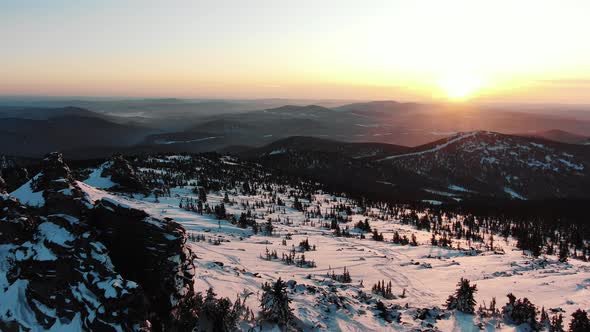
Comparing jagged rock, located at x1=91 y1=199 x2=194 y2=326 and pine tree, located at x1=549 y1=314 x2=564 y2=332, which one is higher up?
jagged rock, located at x1=91 y1=199 x2=194 y2=326

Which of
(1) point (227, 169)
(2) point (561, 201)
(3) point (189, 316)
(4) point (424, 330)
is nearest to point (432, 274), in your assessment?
(4) point (424, 330)

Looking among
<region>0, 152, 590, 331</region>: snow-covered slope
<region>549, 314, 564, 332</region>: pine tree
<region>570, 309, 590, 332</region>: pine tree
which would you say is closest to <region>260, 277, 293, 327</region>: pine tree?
<region>0, 152, 590, 331</region>: snow-covered slope

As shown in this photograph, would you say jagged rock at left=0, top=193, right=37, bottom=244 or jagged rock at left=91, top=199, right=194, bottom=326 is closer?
jagged rock at left=0, top=193, right=37, bottom=244

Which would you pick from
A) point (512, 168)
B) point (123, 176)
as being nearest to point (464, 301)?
point (123, 176)

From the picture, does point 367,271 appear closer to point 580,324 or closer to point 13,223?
point 580,324

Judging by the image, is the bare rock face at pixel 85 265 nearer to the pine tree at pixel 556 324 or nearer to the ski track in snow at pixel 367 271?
the ski track in snow at pixel 367 271

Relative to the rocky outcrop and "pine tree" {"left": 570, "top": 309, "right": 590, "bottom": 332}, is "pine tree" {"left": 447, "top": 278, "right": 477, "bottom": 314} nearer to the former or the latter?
"pine tree" {"left": 570, "top": 309, "right": 590, "bottom": 332}

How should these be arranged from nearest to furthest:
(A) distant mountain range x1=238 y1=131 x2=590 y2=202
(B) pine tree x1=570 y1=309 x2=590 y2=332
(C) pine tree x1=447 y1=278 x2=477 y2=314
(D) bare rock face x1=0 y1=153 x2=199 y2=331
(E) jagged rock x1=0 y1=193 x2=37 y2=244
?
(D) bare rock face x1=0 y1=153 x2=199 y2=331 < (E) jagged rock x1=0 y1=193 x2=37 y2=244 < (B) pine tree x1=570 y1=309 x2=590 y2=332 < (C) pine tree x1=447 y1=278 x2=477 y2=314 < (A) distant mountain range x1=238 y1=131 x2=590 y2=202

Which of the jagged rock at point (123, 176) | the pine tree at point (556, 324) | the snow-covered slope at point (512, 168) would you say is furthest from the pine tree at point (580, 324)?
the snow-covered slope at point (512, 168)

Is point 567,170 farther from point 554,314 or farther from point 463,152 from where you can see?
point 554,314
